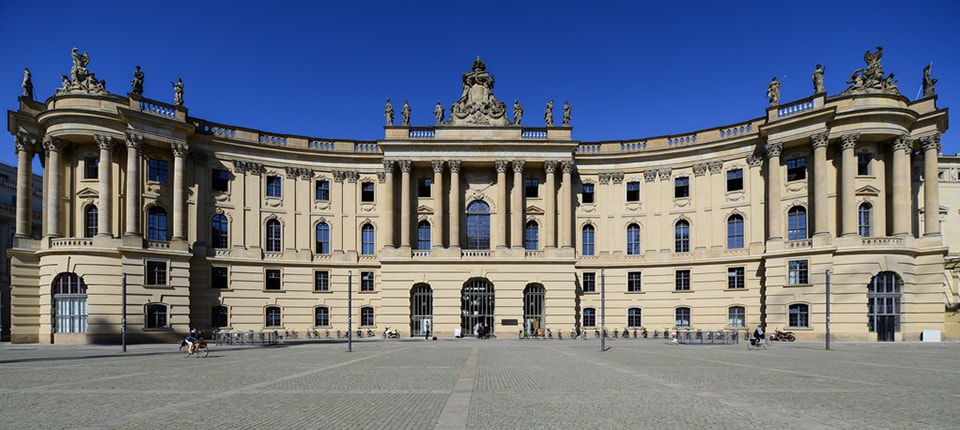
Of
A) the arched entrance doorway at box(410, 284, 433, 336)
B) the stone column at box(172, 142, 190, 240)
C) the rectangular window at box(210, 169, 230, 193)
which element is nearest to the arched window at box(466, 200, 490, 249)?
the arched entrance doorway at box(410, 284, 433, 336)

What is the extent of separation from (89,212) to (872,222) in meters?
63.0

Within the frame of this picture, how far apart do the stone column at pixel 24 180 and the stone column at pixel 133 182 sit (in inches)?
352

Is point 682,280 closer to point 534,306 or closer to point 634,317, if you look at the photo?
point 634,317

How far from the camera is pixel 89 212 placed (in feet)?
163

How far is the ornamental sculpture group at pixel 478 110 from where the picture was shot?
192 feet

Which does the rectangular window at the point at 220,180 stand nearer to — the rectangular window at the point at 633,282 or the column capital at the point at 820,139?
the rectangular window at the point at 633,282

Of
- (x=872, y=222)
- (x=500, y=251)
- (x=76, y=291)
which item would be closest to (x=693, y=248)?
(x=872, y=222)

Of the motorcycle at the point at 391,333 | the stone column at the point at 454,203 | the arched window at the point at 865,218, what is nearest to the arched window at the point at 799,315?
the arched window at the point at 865,218

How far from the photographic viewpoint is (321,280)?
192 feet

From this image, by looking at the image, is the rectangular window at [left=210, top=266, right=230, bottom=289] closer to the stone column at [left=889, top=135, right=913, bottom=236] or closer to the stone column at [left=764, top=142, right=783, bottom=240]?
the stone column at [left=764, top=142, right=783, bottom=240]

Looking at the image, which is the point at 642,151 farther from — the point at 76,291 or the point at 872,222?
the point at 76,291

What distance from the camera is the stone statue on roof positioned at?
58594mm

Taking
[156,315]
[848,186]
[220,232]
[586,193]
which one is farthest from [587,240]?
[156,315]

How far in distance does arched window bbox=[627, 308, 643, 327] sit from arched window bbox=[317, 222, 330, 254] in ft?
96.3
